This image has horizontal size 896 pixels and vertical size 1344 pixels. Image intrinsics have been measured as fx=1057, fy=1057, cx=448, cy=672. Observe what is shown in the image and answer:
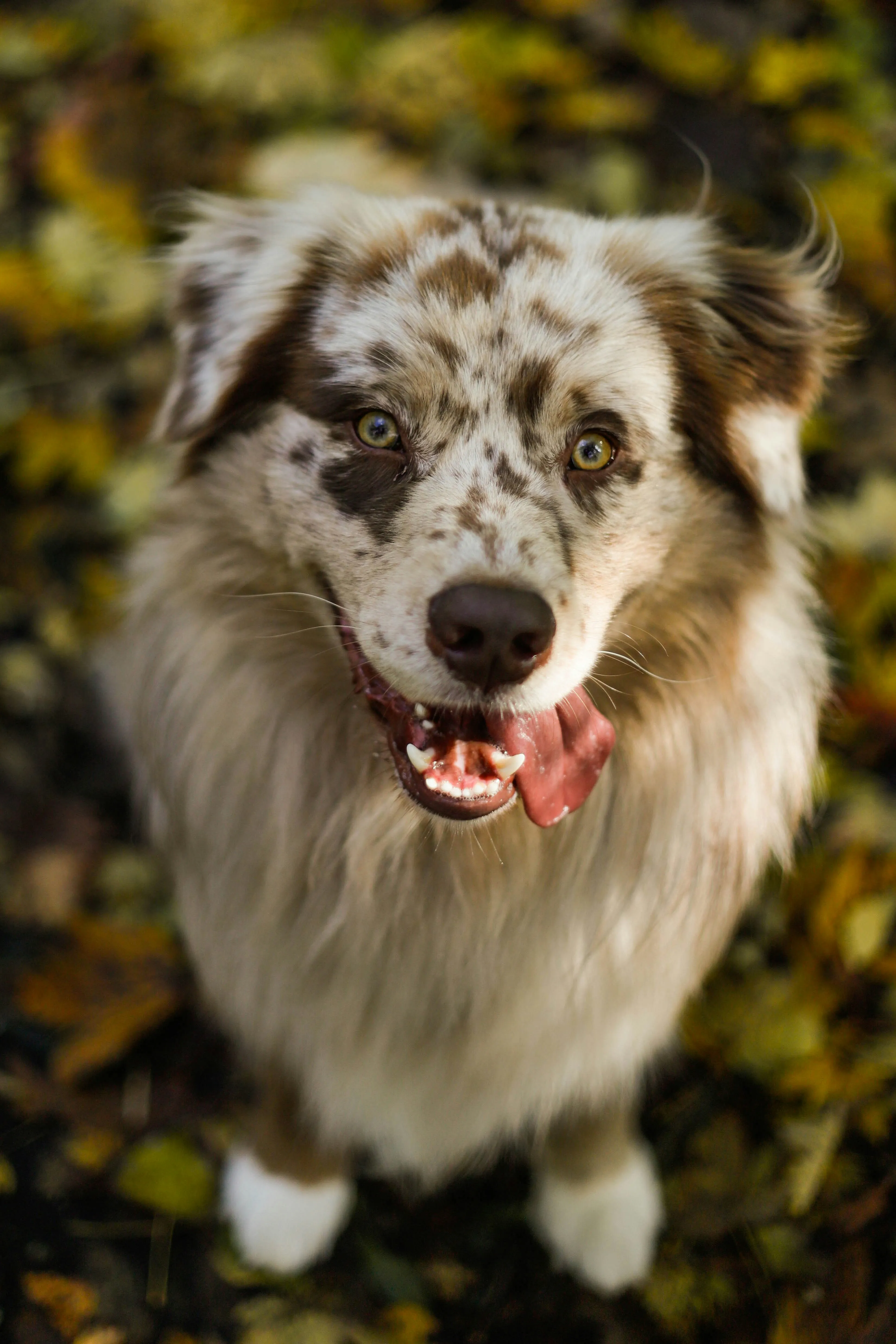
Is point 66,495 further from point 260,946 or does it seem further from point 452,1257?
point 452,1257

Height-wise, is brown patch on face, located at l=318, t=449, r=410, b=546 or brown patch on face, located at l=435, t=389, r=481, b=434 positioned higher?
brown patch on face, located at l=435, t=389, r=481, b=434

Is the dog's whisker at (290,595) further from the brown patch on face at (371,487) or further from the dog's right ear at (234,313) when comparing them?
the dog's right ear at (234,313)

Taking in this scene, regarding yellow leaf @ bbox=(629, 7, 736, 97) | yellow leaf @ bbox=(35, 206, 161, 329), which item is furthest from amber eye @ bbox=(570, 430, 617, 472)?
yellow leaf @ bbox=(629, 7, 736, 97)

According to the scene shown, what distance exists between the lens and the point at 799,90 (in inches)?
137

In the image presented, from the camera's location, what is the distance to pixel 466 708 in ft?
5.16

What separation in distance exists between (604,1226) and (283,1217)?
64 centimetres

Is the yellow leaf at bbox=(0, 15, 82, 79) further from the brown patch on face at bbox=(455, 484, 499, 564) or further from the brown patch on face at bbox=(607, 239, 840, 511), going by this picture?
the brown patch on face at bbox=(455, 484, 499, 564)

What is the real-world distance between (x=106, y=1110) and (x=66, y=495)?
1834mm

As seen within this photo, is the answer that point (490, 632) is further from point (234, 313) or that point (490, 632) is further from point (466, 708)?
point (234, 313)

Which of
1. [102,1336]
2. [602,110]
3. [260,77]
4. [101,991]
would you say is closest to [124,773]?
[101,991]

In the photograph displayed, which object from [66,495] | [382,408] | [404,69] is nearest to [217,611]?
[382,408]

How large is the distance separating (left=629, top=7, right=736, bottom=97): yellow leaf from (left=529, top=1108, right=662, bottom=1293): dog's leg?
3221mm

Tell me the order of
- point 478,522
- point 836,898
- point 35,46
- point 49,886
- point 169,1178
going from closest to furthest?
point 478,522 < point 169,1178 < point 836,898 < point 49,886 < point 35,46

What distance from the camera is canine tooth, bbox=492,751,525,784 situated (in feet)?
5.23
